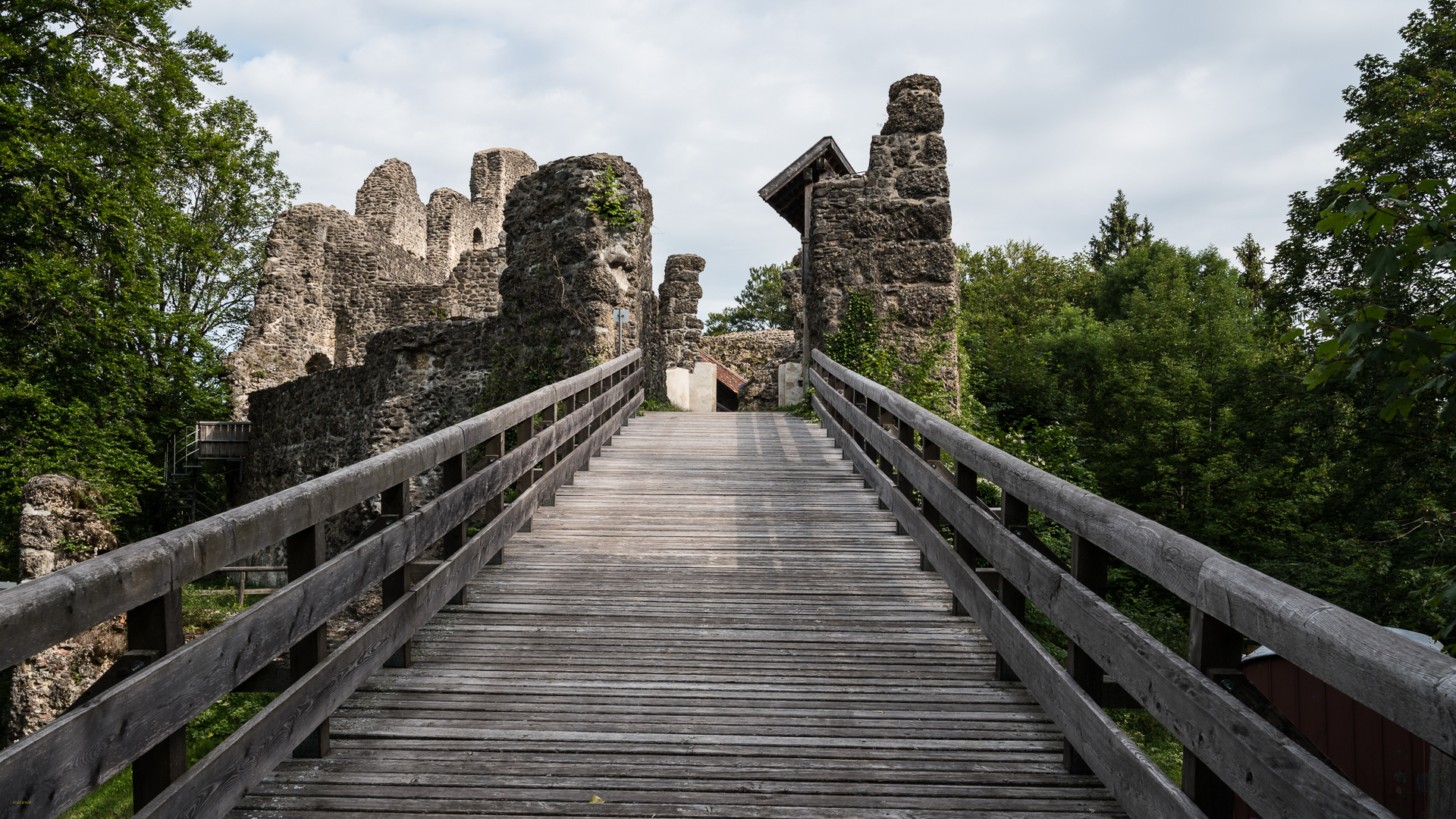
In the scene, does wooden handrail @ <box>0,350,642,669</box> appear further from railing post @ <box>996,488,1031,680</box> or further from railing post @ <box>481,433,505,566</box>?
railing post @ <box>996,488,1031,680</box>

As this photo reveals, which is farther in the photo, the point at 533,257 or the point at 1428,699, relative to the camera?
the point at 533,257

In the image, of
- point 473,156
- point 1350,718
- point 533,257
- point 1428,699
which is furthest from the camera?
point 473,156

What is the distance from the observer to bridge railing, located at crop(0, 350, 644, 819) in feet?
4.71

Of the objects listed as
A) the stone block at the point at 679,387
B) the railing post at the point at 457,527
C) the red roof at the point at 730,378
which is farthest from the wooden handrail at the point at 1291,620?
the red roof at the point at 730,378

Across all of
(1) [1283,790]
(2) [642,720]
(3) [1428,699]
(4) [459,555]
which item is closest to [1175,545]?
(1) [1283,790]

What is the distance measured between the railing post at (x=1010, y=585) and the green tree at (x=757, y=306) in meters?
48.5

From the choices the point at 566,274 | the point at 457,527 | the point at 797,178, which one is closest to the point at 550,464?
the point at 457,527

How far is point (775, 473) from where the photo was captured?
7.13 m

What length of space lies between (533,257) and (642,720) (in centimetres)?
897

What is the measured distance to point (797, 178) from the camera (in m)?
14.5

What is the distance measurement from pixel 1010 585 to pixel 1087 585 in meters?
0.66

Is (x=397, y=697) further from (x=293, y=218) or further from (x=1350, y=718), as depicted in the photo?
(x=293, y=218)

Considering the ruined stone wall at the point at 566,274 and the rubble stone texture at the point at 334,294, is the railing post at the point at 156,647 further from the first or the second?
the rubble stone texture at the point at 334,294

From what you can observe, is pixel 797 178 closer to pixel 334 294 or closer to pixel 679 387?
pixel 679 387
